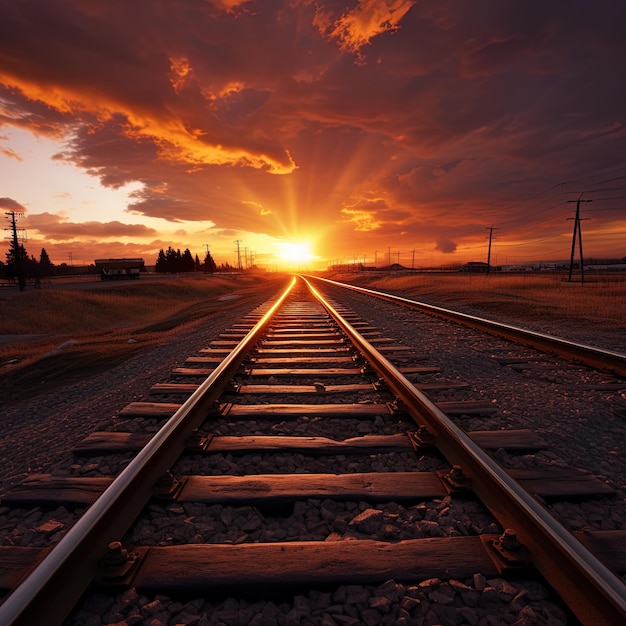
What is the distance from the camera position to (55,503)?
7.41ft

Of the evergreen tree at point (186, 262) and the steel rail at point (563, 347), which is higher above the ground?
the evergreen tree at point (186, 262)

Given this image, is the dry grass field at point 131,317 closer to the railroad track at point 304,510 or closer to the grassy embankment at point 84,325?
the grassy embankment at point 84,325

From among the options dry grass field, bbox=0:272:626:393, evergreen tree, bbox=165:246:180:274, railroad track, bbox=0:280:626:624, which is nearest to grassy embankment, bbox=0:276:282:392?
dry grass field, bbox=0:272:626:393

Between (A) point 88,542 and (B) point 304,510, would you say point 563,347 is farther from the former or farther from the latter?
(A) point 88,542

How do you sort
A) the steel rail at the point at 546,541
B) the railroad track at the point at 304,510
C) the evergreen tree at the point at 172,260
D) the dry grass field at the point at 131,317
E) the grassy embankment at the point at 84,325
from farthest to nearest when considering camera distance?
the evergreen tree at the point at 172,260
the dry grass field at the point at 131,317
the grassy embankment at the point at 84,325
the railroad track at the point at 304,510
the steel rail at the point at 546,541

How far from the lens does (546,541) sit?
65.6 inches

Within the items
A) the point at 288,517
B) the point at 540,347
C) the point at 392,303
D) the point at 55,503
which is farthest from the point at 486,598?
the point at 392,303

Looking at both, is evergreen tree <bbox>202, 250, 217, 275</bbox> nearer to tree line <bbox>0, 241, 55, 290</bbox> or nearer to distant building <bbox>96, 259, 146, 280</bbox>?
tree line <bbox>0, 241, 55, 290</bbox>

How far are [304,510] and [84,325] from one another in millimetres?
26541

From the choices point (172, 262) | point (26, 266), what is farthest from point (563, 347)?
point (172, 262)

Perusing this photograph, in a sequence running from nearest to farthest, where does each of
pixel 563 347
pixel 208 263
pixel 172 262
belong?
pixel 563 347 < pixel 172 262 < pixel 208 263

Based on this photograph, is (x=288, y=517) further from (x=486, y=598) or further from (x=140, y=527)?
(x=486, y=598)

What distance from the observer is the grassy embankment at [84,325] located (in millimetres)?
7852

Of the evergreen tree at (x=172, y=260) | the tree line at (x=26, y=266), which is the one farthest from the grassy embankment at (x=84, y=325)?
the evergreen tree at (x=172, y=260)
